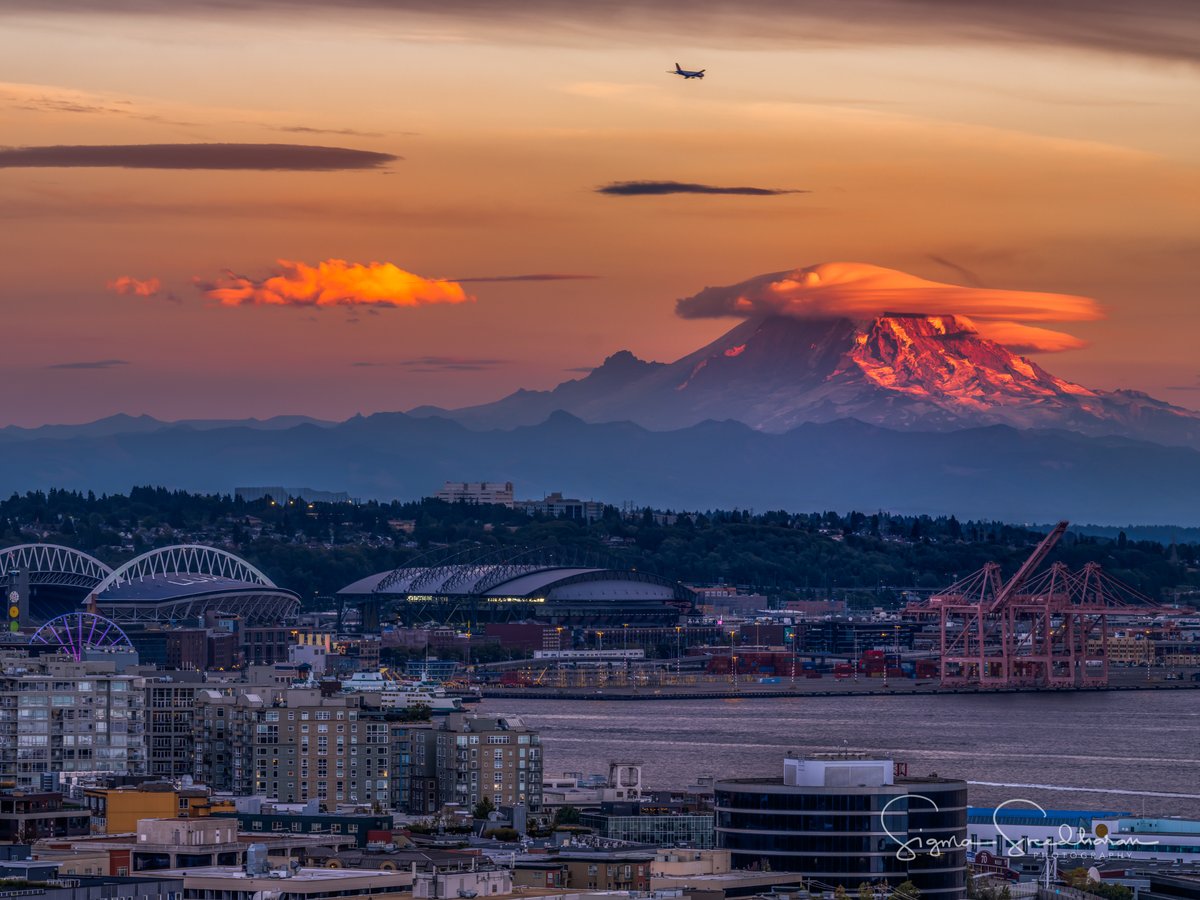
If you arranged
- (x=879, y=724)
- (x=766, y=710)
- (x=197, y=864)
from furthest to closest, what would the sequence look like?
(x=766, y=710) → (x=879, y=724) → (x=197, y=864)

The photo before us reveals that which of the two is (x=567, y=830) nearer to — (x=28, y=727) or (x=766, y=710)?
(x=28, y=727)

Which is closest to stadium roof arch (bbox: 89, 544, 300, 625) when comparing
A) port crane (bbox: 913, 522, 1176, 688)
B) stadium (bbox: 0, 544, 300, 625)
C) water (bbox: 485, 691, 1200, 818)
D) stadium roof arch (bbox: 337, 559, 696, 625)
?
stadium (bbox: 0, 544, 300, 625)

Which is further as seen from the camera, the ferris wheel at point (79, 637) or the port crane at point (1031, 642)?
the port crane at point (1031, 642)

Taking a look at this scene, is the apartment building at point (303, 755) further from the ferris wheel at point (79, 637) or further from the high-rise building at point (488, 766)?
the ferris wheel at point (79, 637)

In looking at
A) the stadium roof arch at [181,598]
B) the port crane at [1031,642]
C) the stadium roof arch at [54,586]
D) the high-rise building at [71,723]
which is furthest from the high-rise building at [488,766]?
the stadium roof arch at [54,586]

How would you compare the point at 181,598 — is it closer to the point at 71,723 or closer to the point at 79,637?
the point at 79,637

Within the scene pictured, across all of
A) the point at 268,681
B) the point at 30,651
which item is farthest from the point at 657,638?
the point at 268,681

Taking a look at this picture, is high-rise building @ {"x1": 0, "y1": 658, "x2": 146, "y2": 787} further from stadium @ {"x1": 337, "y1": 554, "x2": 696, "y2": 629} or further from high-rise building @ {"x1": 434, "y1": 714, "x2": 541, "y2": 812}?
stadium @ {"x1": 337, "y1": 554, "x2": 696, "y2": 629}
